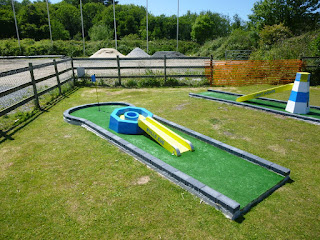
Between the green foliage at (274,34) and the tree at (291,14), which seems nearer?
the green foliage at (274,34)

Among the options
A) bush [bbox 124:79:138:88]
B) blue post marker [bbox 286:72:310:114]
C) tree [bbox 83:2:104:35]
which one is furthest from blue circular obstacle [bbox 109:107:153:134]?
tree [bbox 83:2:104:35]

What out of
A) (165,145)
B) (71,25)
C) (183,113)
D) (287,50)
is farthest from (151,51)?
(71,25)

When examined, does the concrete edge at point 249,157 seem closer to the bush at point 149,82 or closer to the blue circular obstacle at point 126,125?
the blue circular obstacle at point 126,125

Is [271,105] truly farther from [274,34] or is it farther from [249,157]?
[274,34]

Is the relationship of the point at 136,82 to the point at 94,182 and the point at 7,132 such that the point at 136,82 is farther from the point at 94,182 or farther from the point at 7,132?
the point at 94,182

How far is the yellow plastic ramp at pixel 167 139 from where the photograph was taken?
4.77 meters

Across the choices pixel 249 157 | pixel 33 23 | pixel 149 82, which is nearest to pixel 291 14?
pixel 149 82

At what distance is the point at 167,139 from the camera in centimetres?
501

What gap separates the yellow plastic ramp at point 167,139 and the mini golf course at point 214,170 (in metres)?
0.12

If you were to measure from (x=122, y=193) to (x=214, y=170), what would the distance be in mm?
1708

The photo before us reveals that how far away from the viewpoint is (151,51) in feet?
133

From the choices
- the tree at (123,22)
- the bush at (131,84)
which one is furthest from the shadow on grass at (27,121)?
the tree at (123,22)

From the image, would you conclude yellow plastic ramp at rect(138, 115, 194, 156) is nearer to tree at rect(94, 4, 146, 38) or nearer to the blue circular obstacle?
the blue circular obstacle

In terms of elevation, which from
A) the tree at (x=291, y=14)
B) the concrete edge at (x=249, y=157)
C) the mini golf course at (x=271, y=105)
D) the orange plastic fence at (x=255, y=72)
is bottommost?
the concrete edge at (x=249, y=157)
